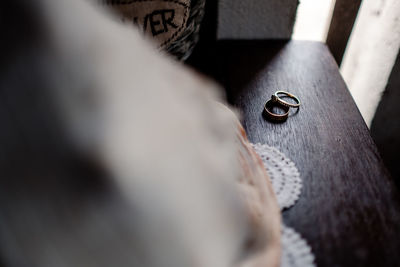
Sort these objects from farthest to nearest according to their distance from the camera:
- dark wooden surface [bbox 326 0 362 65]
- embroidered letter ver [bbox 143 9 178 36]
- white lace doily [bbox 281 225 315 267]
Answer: dark wooden surface [bbox 326 0 362 65], embroidered letter ver [bbox 143 9 178 36], white lace doily [bbox 281 225 315 267]

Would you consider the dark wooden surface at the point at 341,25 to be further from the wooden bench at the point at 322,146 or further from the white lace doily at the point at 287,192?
the white lace doily at the point at 287,192

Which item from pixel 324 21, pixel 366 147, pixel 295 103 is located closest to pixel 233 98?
pixel 295 103

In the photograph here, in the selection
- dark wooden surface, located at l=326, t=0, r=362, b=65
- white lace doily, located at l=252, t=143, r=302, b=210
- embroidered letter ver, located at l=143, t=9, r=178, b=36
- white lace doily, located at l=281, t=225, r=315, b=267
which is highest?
embroidered letter ver, located at l=143, t=9, r=178, b=36

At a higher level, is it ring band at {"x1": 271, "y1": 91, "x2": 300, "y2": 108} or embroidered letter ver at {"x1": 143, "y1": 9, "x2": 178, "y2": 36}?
embroidered letter ver at {"x1": 143, "y1": 9, "x2": 178, "y2": 36}

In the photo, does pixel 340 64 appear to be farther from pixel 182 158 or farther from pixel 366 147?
pixel 182 158

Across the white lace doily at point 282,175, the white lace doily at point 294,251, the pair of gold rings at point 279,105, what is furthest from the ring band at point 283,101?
the white lace doily at point 294,251

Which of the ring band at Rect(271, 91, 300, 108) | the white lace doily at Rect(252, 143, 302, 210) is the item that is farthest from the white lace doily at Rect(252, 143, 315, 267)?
the ring band at Rect(271, 91, 300, 108)

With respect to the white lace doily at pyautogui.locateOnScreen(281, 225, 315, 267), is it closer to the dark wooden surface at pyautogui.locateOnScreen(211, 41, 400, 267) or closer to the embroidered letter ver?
the dark wooden surface at pyautogui.locateOnScreen(211, 41, 400, 267)
